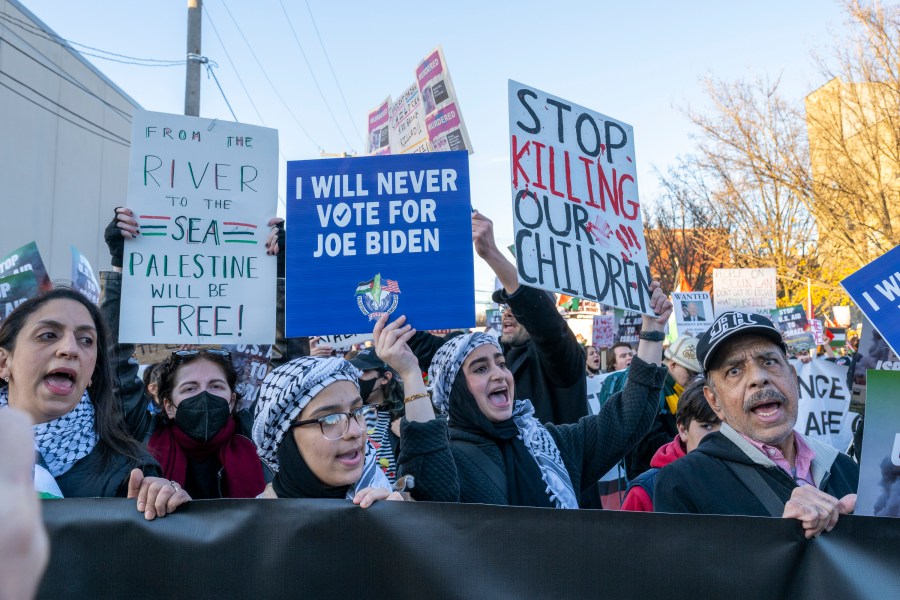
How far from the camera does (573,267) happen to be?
3.47 metres

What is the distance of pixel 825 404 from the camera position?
6.61 m

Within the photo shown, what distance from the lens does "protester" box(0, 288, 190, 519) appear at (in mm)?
2598

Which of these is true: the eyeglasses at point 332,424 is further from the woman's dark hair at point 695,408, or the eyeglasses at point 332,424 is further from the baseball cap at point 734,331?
the woman's dark hair at point 695,408

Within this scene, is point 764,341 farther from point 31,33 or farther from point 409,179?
point 31,33

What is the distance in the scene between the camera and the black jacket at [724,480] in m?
2.50

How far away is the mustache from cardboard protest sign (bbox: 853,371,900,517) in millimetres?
514

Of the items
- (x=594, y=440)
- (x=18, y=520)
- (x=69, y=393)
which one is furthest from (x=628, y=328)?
(x=18, y=520)

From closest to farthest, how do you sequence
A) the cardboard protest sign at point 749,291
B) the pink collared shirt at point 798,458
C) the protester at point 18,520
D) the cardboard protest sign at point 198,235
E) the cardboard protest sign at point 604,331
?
the protester at point 18,520, the pink collared shirt at point 798,458, the cardboard protest sign at point 198,235, the cardboard protest sign at point 604,331, the cardboard protest sign at point 749,291

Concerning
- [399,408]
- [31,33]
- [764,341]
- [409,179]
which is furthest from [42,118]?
[764,341]

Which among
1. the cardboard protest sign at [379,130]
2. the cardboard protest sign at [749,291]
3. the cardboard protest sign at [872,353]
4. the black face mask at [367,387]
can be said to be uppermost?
the cardboard protest sign at [379,130]

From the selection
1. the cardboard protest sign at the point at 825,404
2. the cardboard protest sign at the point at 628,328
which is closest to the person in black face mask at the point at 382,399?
the cardboard protest sign at the point at 825,404

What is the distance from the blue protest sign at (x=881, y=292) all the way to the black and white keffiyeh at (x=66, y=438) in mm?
2508

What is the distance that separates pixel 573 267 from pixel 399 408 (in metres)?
1.85

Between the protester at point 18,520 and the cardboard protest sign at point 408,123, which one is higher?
the cardboard protest sign at point 408,123
